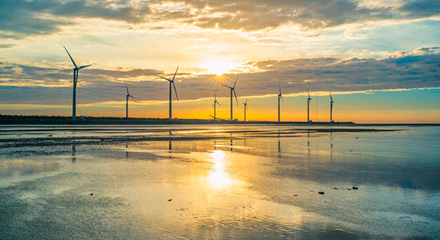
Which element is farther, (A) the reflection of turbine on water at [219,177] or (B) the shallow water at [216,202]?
(A) the reflection of turbine on water at [219,177]

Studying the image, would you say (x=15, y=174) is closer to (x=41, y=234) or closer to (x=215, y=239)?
(x=41, y=234)

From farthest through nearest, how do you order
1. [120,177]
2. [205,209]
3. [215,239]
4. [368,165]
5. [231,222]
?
[368,165], [120,177], [205,209], [231,222], [215,239]

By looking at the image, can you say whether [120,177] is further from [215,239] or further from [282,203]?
[215,239]

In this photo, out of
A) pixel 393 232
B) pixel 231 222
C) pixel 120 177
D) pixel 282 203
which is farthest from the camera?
pixel 120 177

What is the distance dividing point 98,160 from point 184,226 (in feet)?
45.1

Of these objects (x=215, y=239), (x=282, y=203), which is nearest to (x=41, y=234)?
(x=215, y=239)

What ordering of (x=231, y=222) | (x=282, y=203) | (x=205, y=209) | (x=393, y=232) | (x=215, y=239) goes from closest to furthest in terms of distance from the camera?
(x=215, y=239) < (x=393, y=232) < (x=231, y=222) < (x=205, y=209) < (x=282, y=203)

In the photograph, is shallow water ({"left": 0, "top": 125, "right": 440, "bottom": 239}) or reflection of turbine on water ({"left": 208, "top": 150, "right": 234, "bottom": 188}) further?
reflection of turbine on water ({"left": 208, "top": 150, "right": 234, "bottom": 188})

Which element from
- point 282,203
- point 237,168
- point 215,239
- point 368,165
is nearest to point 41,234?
point 215,239

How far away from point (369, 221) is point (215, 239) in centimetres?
401

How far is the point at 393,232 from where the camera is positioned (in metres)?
7.55

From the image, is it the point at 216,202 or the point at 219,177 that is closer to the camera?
the point at 216,202

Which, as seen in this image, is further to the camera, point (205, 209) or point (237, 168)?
point (237, 168)

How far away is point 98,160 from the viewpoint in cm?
2008
